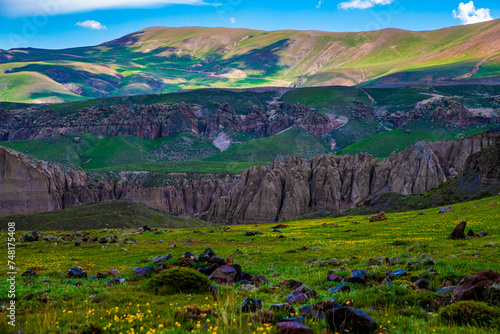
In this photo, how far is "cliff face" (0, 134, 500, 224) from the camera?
346 feet

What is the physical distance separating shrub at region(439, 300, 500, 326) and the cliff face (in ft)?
333

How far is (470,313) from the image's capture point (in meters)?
10.0

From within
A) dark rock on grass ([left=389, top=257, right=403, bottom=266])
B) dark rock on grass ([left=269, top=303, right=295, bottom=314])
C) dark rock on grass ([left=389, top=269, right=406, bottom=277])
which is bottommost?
dark rock on grass ([left=389, top=257, right=403, bottom=266])

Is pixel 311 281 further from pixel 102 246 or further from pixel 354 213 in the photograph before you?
pixel 354 213

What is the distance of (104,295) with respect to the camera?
13.9 metres

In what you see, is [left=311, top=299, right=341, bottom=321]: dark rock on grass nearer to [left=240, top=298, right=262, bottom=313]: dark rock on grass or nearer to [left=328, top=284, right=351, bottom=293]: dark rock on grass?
[left=240, top=298, right=262, bottom=313]: dark rock on grass

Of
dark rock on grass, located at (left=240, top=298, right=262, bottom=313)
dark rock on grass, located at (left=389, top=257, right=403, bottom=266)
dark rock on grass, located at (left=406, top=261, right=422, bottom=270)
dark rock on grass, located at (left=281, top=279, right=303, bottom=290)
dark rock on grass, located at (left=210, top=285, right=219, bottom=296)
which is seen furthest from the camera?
dark rock on grass, located at (left=389, top=257, right=403, bottom=266)

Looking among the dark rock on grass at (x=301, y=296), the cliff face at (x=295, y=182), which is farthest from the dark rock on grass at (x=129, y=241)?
the cliff face at (x=295, y=182)

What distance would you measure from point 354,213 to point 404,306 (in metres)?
71.8

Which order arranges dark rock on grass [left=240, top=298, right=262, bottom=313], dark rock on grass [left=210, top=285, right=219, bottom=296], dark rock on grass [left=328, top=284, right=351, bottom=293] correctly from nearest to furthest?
dark rock on grass [left=240, top=298, right=262, bottom=313]
dark rock on grass [left=328, top=284, right=351, bottom=293]
dark rock on grass [left=210, top=285, right=219, bottom=296]

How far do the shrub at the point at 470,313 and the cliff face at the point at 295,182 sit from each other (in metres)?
102

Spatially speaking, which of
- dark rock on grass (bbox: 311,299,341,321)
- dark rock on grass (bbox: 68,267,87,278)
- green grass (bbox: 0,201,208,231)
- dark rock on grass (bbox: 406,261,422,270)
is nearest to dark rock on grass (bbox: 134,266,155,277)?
dark rock on grass (bbox: 68,267,87,278)

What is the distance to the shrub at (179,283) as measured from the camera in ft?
48.9

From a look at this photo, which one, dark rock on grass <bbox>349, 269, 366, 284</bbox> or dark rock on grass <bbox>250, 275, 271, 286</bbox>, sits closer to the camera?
dark rock on grass <bbox>349, 269, 366, 284</bbox>
